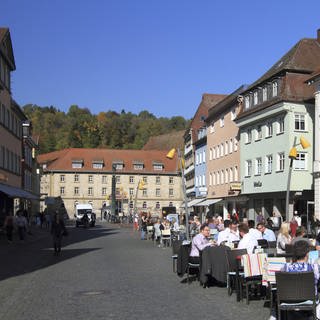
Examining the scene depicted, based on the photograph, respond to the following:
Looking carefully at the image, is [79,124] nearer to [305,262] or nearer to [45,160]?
[45,160]

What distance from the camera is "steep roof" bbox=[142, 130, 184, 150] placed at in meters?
138

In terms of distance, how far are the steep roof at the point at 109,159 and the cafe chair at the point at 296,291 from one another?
110518 millimetres

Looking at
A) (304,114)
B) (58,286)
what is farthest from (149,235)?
(58,286)

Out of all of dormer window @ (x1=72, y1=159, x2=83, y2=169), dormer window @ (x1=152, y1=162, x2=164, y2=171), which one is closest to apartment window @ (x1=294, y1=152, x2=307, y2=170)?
dormer window @ (x1=152, y1=162, x2=164, y2=171)

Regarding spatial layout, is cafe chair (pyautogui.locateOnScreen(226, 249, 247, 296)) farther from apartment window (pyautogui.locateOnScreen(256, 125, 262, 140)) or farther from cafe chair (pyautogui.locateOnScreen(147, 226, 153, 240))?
apartment window (pyautogui.locateOnScreen(256, 125, 262, 140))

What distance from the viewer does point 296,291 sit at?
8.66 metres

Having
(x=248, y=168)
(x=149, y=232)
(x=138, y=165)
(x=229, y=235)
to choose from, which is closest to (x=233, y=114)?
(x=248, y=168)

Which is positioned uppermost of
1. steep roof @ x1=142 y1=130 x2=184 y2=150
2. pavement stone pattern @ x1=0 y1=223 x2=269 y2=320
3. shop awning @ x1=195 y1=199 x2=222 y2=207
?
steep roof @ x1=142 y1=130 x2=184 y2=150

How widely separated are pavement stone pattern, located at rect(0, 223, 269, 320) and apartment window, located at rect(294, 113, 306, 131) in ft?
90.9

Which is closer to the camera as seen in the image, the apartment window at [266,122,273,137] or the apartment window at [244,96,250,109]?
the apartment window at [266,122,273,137]

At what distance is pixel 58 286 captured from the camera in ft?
49.1

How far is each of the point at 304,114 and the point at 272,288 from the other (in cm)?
3803

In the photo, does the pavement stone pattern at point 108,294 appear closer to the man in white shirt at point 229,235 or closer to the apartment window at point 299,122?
the man in white shirt at point 229,235

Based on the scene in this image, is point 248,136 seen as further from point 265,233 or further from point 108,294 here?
point 108,294
